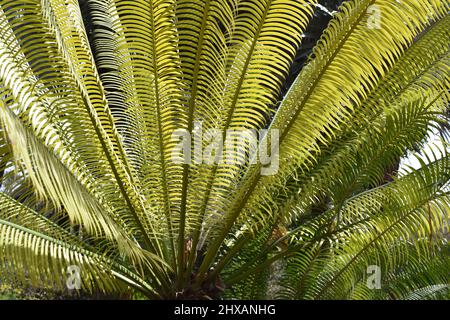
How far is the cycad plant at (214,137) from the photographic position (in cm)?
445

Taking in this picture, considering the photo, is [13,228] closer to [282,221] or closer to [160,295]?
[160,295]

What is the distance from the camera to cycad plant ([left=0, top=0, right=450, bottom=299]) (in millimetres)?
4449

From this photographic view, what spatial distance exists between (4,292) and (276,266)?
5657 mm

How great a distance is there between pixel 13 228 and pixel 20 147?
154cm

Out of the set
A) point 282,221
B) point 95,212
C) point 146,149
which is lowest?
point 95,212

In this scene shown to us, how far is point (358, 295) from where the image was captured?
677 centimetres

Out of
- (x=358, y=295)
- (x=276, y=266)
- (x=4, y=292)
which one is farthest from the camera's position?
(x=4, y=292)

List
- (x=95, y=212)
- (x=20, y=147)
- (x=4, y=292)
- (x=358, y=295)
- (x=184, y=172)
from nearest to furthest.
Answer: (x=20, y=147), (x=95, y=212), (x=184, y=172), (x=358, y=295), (x=4, y=292)

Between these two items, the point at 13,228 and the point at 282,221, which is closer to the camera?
the point at 13,228

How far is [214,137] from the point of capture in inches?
205
